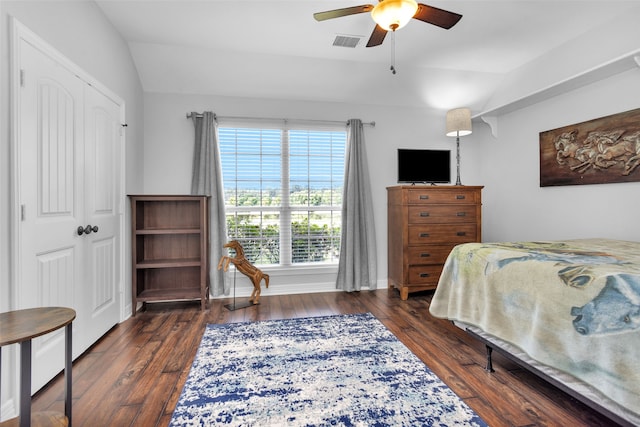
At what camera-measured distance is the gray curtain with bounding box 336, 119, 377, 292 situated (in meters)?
3.87

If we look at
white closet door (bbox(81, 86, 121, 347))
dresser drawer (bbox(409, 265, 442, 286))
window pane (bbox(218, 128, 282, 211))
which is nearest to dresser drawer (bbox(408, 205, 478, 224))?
dresser drawer (bbox(409, 265, 442, 286))

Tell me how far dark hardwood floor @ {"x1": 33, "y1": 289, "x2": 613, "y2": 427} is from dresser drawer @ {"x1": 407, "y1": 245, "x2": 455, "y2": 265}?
0.54 m

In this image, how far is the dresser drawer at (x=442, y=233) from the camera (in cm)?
363

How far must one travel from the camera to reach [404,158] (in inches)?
163

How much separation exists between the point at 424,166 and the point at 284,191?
1.87 metres

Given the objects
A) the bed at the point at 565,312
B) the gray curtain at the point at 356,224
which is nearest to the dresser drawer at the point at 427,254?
the gray curtain at the point at 356,224

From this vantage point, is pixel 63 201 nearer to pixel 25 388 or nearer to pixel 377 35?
pixel 25 388

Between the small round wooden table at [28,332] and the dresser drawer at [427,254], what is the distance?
3100 mm

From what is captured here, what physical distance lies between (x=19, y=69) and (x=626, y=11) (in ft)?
14.4

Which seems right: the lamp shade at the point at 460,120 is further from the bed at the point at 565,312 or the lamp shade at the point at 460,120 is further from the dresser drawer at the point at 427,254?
the bed at the point at 565,312

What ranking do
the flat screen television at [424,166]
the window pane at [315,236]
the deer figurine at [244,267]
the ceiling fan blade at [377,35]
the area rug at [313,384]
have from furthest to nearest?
the flat screen television at [424,166] → the window pane at [315,236] → the deer figurine at [244,267] → the ceiling fan blade at [377,35] → the area rug at [313,384]

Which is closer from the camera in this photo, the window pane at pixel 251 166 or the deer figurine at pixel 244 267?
the deer figurine at pixel 244 267

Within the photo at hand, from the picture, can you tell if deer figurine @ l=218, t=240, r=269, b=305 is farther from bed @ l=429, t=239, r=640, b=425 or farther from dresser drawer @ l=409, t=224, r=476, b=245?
bed @ l=429, t=239, r=640, b=425

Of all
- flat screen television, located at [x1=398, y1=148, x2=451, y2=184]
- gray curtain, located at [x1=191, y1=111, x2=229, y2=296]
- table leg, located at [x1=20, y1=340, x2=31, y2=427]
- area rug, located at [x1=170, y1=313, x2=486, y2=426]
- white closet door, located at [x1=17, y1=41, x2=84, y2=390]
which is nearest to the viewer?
table leg, located at [x1=20, y1=340, x2=31, y2=427]
